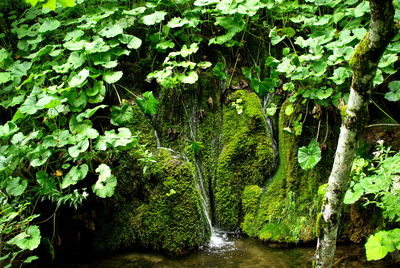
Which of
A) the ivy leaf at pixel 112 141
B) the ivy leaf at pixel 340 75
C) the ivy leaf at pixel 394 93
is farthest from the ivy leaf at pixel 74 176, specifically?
the ivy leaf at pixel 394 93

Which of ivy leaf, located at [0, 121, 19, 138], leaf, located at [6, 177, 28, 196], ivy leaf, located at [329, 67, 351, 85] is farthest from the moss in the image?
ivy leaf, located at [0, 121, 19, 138]

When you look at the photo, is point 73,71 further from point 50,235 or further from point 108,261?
point 108,261

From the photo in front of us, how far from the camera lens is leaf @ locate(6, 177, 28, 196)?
2758 mm

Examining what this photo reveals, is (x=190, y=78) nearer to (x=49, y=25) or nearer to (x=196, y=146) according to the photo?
(x=196, y=146)

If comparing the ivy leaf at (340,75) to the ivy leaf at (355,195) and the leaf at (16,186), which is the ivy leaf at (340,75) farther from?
the leaf at (16,186)

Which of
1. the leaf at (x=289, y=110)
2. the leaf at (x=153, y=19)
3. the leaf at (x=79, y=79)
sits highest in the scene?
the leaf at (x=153, y=19)

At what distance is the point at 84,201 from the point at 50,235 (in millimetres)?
488

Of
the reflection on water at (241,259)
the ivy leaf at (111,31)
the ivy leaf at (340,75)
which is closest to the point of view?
the reflection on water at (241,259)

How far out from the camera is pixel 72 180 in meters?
2.83

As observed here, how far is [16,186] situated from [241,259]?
231 centimetres

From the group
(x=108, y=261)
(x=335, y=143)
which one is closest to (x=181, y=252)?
(x=108, y=261)

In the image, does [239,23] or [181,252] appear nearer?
[181,252]

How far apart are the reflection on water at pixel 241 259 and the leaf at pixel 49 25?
2707 mm

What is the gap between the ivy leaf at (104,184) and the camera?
2.84m
